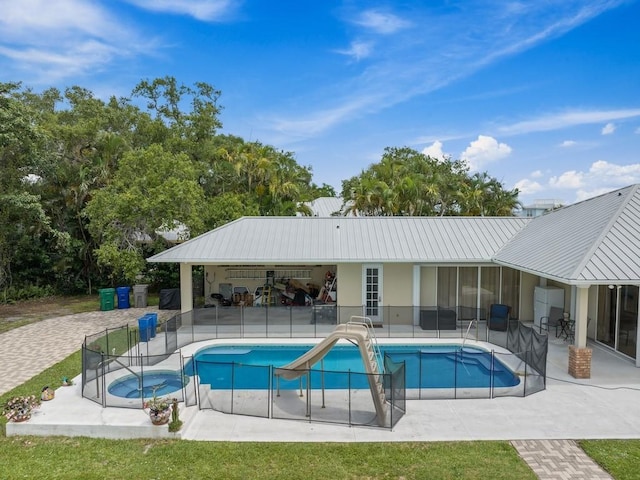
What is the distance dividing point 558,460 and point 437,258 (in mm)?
10063

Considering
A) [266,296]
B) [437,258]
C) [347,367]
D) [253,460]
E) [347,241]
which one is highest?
[347,241]

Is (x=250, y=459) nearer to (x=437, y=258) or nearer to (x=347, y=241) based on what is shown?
(x=437, y=258)

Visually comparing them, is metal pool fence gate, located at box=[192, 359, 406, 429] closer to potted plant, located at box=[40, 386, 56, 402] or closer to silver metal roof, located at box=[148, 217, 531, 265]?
potted plant, located at box=[40, 386, 56, 402]

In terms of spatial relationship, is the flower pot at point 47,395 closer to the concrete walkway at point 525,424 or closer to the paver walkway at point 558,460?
the concrete walkway at point 525,424

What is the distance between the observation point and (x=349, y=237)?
19.3 metres

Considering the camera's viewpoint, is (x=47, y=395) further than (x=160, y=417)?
Yes

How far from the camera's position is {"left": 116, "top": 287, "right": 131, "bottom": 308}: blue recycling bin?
22.0 m

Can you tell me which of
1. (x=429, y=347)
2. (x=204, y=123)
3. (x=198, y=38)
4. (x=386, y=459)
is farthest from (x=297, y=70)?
(x=386, y=459)

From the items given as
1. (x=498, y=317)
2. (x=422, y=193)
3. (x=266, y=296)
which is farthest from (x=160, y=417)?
(x=422, y=193)

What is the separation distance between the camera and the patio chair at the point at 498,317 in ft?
53.2

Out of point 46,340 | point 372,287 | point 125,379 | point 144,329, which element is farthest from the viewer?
point 372,287

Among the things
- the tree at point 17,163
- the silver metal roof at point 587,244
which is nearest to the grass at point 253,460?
the silver metal roof at point 587,244

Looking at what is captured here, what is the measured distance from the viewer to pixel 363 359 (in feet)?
33.7

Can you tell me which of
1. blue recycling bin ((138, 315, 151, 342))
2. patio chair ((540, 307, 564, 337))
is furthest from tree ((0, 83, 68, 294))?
patio chair ((540, 307, 564, 337))
